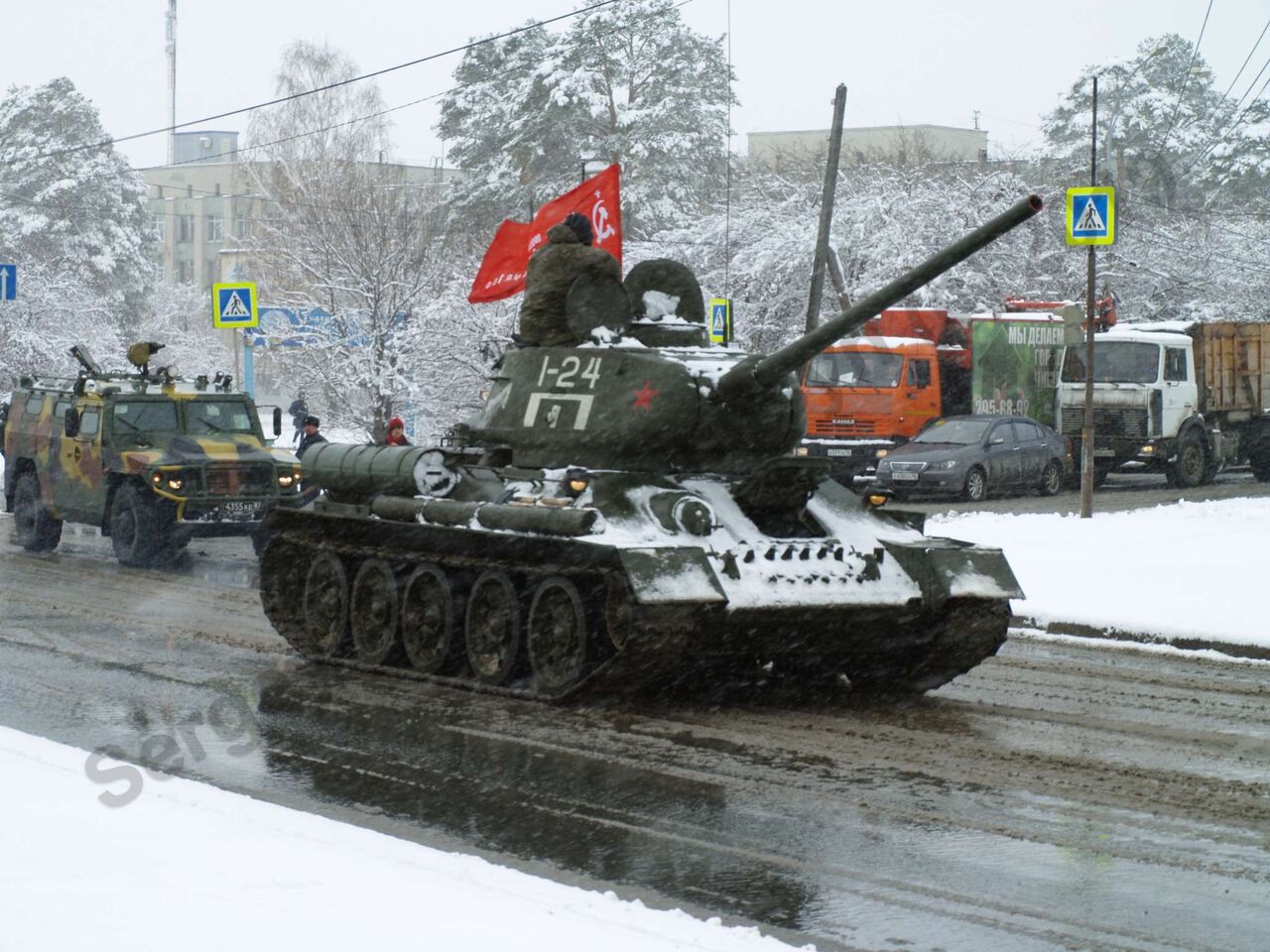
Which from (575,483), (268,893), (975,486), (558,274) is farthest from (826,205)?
(268,893)

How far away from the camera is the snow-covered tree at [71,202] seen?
194 feet

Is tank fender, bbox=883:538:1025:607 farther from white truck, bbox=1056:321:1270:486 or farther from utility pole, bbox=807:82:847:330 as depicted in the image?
white truck, bbox=1056:321:1270:486

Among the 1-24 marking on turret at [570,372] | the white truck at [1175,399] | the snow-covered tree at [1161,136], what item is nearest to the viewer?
the 1-24 marking on turret at [570,372]

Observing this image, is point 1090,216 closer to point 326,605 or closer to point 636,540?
point 326,605

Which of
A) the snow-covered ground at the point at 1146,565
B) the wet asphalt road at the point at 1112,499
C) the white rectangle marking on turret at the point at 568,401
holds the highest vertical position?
the white rectangle marking on turret at the point at 568,401

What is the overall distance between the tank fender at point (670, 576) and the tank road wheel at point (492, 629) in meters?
1.29

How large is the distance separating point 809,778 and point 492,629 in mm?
3254

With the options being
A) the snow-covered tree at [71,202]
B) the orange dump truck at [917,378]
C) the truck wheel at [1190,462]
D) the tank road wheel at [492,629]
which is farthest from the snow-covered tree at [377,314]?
the tank road wheel at [492,629]

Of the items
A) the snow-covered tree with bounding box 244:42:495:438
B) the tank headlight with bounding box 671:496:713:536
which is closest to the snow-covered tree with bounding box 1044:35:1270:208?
the snow-covered tree with bounding box 244:42:495:438

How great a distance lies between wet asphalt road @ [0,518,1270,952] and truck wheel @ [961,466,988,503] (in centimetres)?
1327

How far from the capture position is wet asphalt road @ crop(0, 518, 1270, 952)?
254 inches

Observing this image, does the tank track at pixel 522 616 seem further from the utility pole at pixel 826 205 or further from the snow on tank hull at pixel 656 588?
the utility pole at pixel 826 205

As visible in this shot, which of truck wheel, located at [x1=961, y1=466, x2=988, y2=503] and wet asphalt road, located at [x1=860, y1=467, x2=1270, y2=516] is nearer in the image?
wet asphalt road, located at [x1=860, y1=467, x2=1270, y2=516]

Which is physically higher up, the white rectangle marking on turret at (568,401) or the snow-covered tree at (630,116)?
the snow-covered tree at (630,116)
